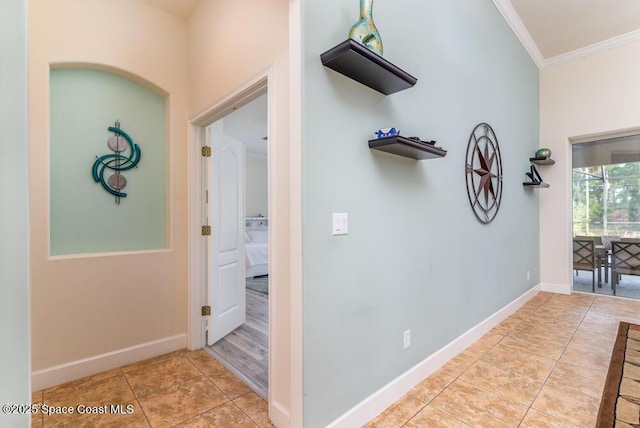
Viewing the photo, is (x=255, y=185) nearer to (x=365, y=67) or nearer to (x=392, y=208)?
(x=392, y=208)

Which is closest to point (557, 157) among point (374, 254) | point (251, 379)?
point (374, 254)

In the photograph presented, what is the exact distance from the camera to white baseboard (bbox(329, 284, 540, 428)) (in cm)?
160

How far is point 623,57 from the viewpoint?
3824 mm

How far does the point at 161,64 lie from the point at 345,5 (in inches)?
75.5

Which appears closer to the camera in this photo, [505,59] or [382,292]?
[382,292]

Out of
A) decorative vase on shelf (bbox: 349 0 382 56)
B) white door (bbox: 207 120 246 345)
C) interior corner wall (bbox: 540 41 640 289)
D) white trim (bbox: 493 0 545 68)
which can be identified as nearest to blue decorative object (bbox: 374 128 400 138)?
decorative vase on shelf (bbox: 349 0 382 56)

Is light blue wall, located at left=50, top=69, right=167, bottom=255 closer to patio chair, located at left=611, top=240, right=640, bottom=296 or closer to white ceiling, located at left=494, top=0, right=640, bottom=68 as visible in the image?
white ceiling, located at left=494, top=0, right=640, bottom=68

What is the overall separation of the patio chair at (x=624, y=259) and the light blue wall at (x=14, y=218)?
229 inches

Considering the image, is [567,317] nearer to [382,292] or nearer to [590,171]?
[590,171]

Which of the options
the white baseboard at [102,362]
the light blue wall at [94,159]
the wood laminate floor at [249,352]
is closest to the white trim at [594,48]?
the light blue wall at [94,159]

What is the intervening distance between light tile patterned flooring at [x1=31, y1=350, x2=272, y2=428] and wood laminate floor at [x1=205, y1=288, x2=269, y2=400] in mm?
68

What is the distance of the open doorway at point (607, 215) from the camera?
3.96 metres

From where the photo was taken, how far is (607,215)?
4160 mm

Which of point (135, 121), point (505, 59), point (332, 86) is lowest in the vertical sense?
point (332, 86)
